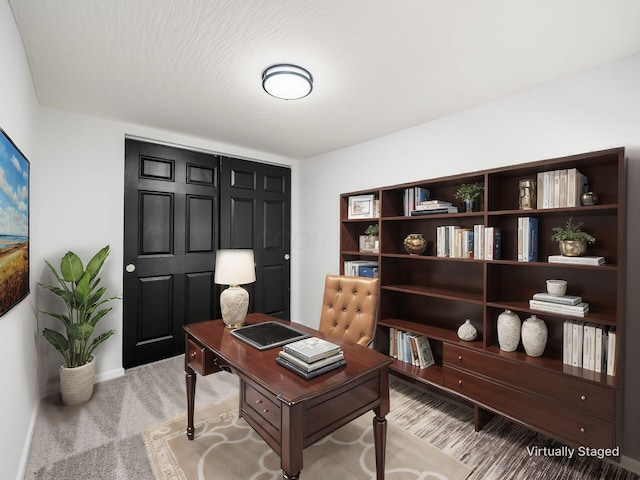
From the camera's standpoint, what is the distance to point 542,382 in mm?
1802

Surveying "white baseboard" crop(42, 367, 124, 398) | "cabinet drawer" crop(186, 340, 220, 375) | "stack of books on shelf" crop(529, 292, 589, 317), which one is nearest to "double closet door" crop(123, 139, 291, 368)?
"white baseboard" crop(42, 367, 124, 398)

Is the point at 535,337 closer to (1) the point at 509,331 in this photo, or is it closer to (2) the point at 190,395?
(1) the point at 509,331

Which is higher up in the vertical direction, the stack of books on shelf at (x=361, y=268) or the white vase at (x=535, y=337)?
the stack of books on shelf at (x=361, y=268)

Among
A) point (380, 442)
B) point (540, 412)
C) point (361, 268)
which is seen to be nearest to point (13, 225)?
point (380, 442)

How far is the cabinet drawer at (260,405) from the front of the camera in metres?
1.23

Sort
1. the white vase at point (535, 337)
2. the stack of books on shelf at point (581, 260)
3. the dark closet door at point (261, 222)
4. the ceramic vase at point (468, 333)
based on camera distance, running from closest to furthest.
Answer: the stack of books on shelf at point (581, 260)
the white vase at point (535, 337)
the ceramic vase at point (468, 333)
the dark closet door at point (261, 222)

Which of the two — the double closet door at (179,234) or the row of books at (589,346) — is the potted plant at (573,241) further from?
the double closet door at (179,234)

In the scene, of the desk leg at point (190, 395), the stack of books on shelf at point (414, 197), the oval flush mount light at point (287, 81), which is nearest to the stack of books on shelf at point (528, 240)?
the stack of books on shelf at point (414, 197)

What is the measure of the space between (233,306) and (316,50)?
1641 mm

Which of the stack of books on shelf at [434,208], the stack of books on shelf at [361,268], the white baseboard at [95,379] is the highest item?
the stack of books on shelf at [434,208]

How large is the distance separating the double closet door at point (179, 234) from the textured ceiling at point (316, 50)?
741mm

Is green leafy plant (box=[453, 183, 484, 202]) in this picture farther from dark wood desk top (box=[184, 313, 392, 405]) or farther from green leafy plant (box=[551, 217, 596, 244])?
dark wood desk top (box=[184, 313, 392, 405])

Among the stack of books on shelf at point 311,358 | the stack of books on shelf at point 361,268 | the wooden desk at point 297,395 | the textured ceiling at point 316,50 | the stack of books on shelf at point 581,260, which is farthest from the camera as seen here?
the stack of books on shelf at point 361,268

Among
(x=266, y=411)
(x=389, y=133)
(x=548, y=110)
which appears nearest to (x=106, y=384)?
(x=266, y=411)
